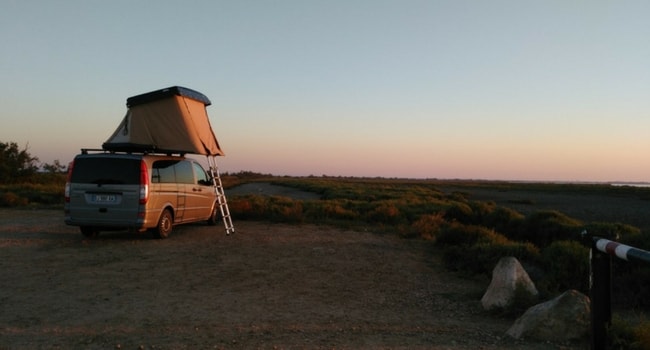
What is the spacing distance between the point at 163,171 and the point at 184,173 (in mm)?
1047

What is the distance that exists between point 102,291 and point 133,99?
635cm

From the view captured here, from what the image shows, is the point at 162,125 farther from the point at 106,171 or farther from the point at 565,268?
the point at 565,268

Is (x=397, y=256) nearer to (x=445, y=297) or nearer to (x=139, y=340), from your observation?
(x=445, y=297)

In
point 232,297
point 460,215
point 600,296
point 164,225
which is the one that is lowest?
point 232,297

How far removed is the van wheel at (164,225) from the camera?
1123cm

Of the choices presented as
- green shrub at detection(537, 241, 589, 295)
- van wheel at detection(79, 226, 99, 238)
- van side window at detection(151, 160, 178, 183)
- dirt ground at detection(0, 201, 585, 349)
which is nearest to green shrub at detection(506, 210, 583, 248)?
green shrub at detection(537, 241, 589, 295)

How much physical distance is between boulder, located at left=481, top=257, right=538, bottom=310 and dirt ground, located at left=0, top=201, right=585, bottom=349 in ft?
0.68

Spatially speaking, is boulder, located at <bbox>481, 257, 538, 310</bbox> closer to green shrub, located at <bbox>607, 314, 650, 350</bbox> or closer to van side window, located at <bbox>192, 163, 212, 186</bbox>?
green shrub, located at <bbox>607, 314, 650, 350</bbox>

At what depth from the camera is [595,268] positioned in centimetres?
412

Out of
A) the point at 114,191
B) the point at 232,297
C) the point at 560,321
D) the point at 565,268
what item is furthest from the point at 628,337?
the point at 114,191

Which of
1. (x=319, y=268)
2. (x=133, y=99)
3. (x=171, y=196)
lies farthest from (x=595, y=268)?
(x=133, y=99)

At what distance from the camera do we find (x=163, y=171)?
36.6 ft

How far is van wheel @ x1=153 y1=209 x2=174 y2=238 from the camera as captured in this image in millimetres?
11234

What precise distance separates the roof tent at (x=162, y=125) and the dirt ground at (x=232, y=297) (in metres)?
2.16
